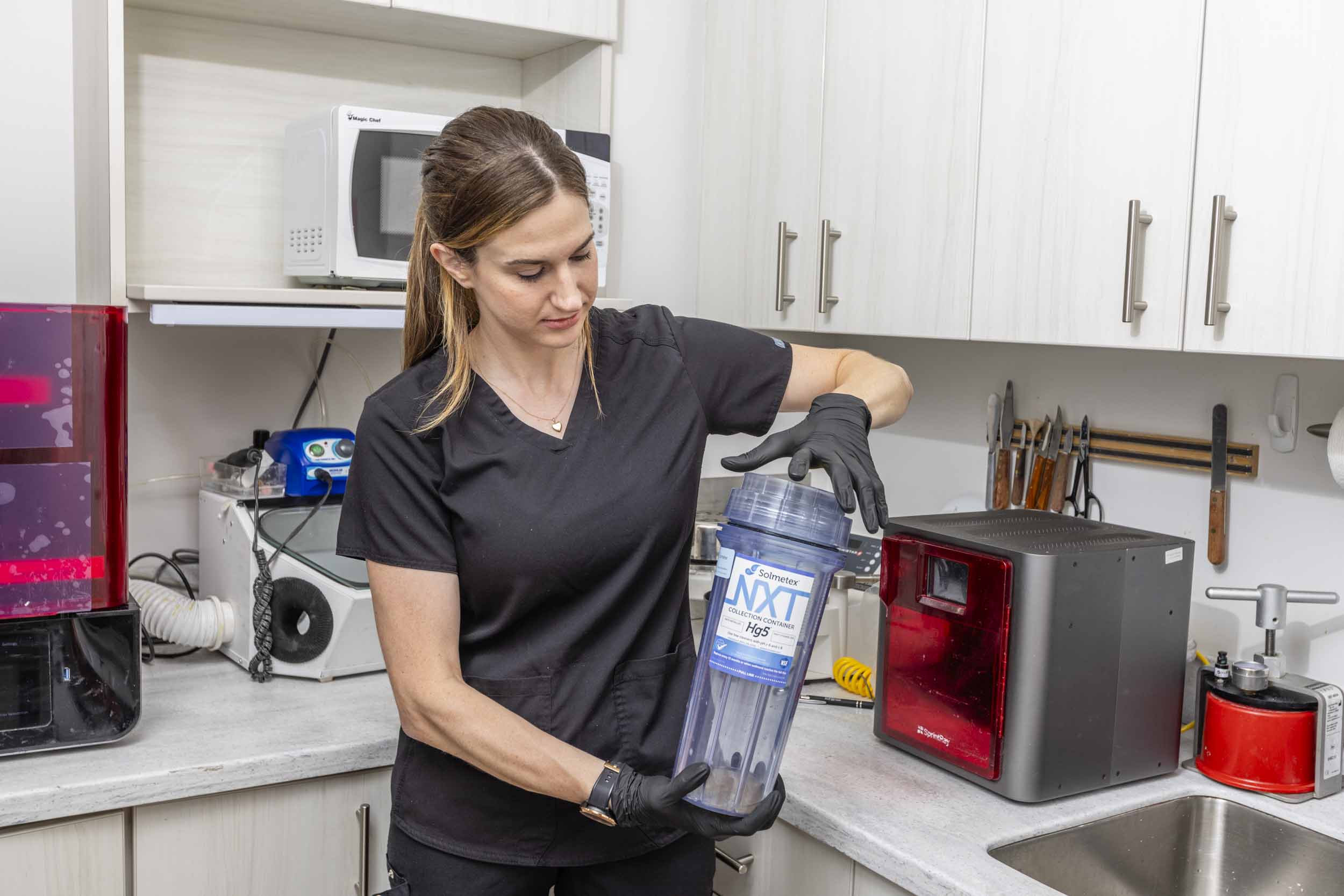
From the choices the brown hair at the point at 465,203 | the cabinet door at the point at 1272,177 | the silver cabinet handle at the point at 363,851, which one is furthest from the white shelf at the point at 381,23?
the silver cabinet handle at the point at 363,851

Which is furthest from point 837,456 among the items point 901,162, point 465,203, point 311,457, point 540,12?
point 540,12

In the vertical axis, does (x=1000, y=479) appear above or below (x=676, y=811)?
above

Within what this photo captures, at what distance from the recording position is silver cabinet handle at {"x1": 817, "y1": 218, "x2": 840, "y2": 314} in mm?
1994

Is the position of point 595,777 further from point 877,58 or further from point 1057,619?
point 877,58

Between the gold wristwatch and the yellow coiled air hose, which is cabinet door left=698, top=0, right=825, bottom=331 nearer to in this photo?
the yellow coiled air hose

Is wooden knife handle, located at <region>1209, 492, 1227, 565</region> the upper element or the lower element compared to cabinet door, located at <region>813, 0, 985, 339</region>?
lower

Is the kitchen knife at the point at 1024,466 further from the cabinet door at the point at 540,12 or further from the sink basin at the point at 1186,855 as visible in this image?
the cabinet door at the point at 540,12

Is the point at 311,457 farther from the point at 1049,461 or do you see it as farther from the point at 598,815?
the point at 1049,461

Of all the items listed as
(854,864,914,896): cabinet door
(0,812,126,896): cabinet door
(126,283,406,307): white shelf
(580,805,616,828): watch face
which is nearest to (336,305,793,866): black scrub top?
(580,805,616,828): watch face

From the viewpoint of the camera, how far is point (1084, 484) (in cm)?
198

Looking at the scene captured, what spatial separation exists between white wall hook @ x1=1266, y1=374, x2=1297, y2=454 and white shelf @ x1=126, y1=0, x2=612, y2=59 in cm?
127

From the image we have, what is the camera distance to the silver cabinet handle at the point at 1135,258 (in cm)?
146

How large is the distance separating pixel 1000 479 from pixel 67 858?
1.53m

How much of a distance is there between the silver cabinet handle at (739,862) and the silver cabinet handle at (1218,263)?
2.92 feet
